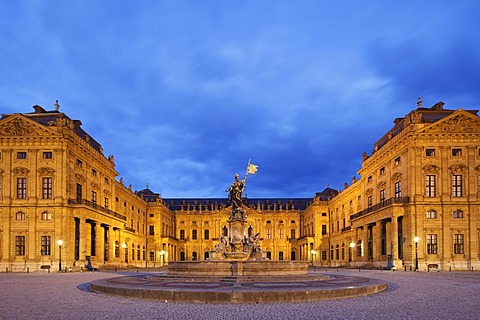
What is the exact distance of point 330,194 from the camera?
11231 centimetres

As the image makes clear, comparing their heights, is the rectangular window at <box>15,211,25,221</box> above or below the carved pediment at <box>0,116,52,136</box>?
below

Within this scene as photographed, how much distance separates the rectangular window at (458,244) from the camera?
5241 cm

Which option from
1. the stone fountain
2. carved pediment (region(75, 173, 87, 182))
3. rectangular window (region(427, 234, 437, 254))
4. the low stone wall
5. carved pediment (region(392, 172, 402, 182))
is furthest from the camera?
carved pediment (region(75, 173, 87, 182))

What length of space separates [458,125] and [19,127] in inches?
1833

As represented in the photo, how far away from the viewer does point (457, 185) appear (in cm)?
5362

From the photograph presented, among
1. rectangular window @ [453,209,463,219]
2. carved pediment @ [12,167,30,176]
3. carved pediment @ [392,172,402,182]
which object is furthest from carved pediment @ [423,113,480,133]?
carved pediment @ [12,167,30,176]

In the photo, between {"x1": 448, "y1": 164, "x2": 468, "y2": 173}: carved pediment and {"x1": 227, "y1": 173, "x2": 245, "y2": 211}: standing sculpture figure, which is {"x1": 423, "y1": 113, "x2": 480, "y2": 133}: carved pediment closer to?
{"x1": 448, "y1": 164, "x2": 468, "y2": 173}: carved pediment

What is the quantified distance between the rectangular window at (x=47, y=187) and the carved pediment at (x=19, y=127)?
197 inches

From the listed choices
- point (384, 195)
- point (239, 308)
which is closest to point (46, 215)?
point (384, 195)

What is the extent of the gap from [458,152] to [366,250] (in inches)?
759

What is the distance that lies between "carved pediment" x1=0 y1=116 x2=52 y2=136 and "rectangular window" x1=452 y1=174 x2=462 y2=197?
142 ft

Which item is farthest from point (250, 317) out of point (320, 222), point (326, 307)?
point (320, 222)

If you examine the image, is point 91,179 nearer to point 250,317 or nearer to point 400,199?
point 400,199

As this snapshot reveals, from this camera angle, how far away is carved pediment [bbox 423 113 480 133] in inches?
2093
